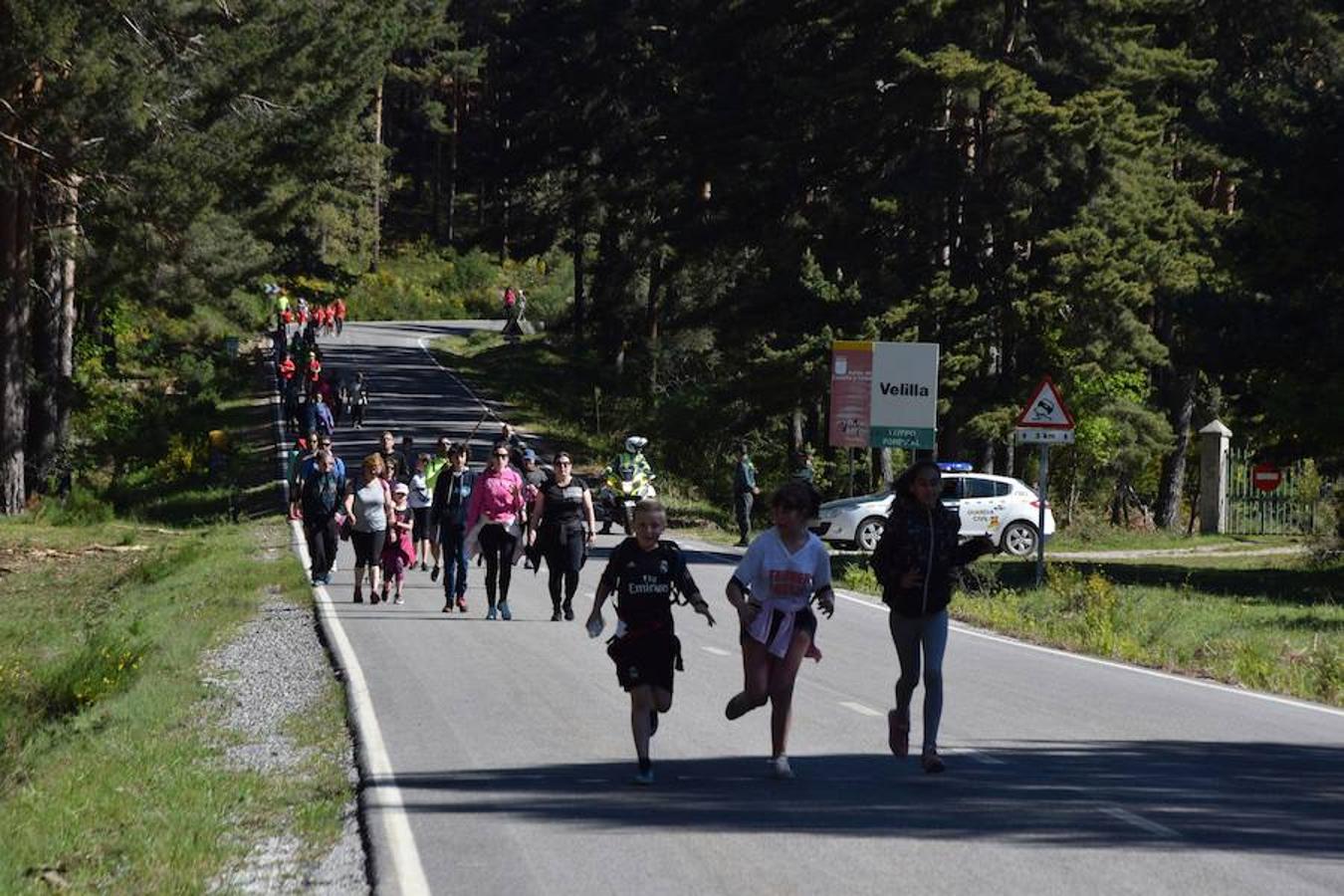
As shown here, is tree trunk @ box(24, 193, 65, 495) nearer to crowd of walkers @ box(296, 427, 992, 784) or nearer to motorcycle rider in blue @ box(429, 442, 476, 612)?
motorcycle rider in blue @ box(429, 442, 476, 612)

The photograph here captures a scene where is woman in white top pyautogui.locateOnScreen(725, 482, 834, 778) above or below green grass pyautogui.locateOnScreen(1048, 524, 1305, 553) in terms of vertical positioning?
above

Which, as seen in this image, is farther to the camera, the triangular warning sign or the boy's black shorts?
the triangular warning sign

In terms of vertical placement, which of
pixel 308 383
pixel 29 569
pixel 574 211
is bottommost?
pixel 29 569

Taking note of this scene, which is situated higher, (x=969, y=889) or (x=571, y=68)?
(x=571, y=68)

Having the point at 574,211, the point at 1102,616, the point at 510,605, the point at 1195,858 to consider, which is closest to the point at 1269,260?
the point at 1102,616

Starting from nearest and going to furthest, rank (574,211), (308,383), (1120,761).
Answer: (1120,761)
(308,383)
(574,211)

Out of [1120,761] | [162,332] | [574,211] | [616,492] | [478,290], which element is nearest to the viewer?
[1120,761]

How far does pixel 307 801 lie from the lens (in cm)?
1065

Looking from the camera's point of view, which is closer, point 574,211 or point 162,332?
point 574,211

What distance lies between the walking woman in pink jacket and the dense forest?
45.8 ft

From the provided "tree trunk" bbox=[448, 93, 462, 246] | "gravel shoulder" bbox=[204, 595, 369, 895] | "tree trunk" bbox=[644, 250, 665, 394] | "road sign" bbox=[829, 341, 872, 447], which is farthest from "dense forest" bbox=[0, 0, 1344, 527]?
"tree trunk" bbox=[448, 93, 462, 246]

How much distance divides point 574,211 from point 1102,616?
35071 millimetres

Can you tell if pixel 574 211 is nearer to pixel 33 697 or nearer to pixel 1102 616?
pixel 1102 616

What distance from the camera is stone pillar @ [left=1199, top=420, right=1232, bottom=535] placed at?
153 ft
